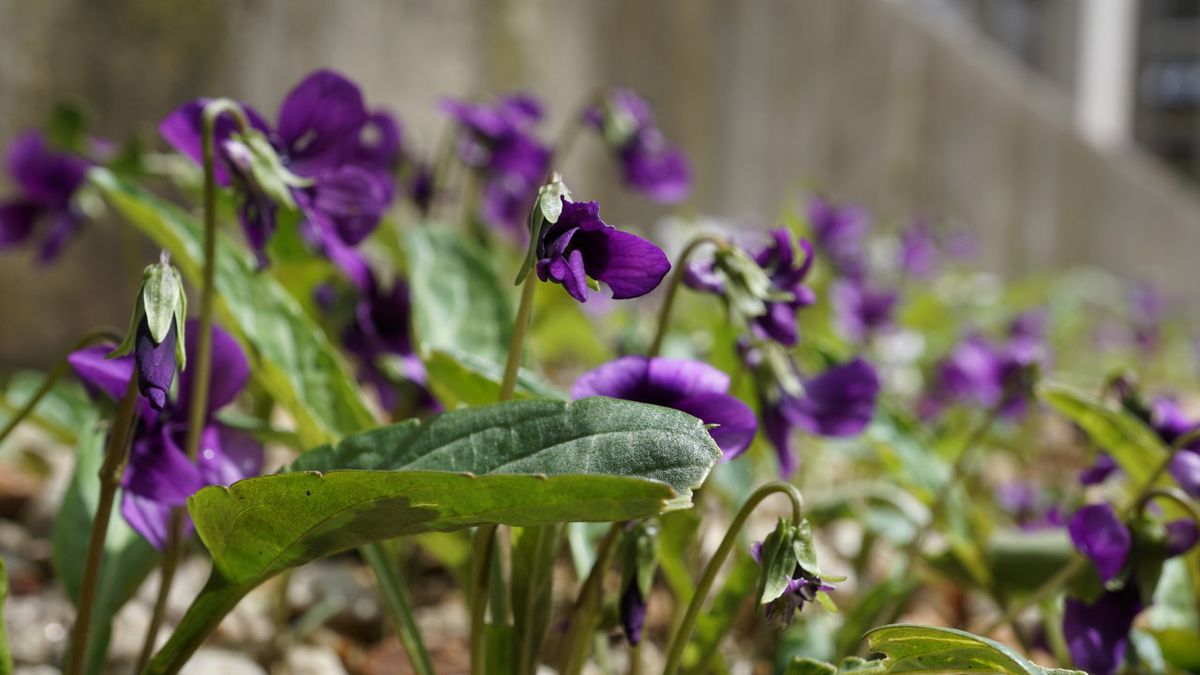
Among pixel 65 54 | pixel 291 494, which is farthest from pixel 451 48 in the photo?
pixel 291 494

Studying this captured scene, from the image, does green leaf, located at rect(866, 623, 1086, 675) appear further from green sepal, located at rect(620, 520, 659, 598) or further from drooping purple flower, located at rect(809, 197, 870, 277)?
drooping purple flower, located at rect(809, 197, 870, 277)

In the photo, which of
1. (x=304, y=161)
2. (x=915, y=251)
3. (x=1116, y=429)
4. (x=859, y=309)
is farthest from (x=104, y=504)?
(x=915, y=251)

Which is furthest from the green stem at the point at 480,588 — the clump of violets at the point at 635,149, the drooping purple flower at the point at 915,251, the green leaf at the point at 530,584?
the drooping purple flower at the point at 915,251

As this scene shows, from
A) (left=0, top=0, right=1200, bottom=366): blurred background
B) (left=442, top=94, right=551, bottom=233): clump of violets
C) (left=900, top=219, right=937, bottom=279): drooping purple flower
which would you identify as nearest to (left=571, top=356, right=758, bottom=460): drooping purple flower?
(left=442, top=94, right=551, bottom=233): clump of violets

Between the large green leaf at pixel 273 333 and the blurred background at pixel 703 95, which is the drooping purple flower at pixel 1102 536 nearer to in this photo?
the large green leaf at pixel 273 333

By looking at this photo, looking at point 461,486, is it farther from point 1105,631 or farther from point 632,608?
point 1105,631

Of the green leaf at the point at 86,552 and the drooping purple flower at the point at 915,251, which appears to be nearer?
the green leaf at the point at 86,552

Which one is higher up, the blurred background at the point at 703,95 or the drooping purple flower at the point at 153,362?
the drooping purple flower at the point at 153,362
